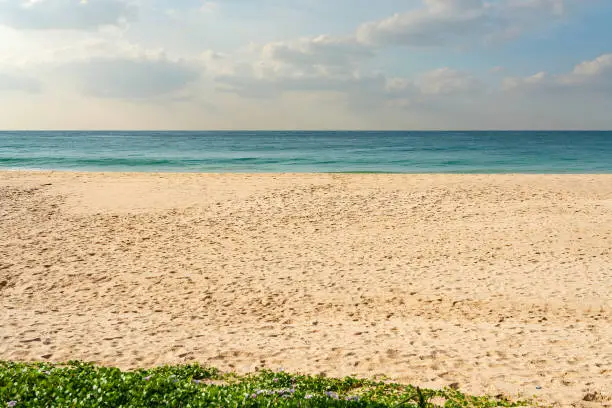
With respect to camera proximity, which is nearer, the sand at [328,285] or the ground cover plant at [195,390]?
the ground cover plant at [195,390]

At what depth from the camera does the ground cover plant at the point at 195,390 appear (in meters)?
5.13

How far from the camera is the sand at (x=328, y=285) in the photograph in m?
7.20

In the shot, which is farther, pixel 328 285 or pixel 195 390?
pixel 328 285

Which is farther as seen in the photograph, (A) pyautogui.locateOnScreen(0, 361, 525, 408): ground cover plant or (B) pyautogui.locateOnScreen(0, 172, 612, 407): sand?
(B) pyautogui.locateOnScreen(0, 172, 612, 407): sand

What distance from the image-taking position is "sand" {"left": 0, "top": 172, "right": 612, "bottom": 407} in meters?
7.20

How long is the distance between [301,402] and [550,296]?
6617 mm

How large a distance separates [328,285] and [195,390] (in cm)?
539

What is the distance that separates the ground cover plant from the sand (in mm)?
515

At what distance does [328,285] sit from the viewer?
1066cm

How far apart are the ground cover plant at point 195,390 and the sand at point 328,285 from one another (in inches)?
20.3

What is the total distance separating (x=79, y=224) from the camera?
15875 mm

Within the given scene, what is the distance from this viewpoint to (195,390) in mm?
5527

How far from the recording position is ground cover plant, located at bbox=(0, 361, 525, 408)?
16.8ft

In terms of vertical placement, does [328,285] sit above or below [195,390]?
below
